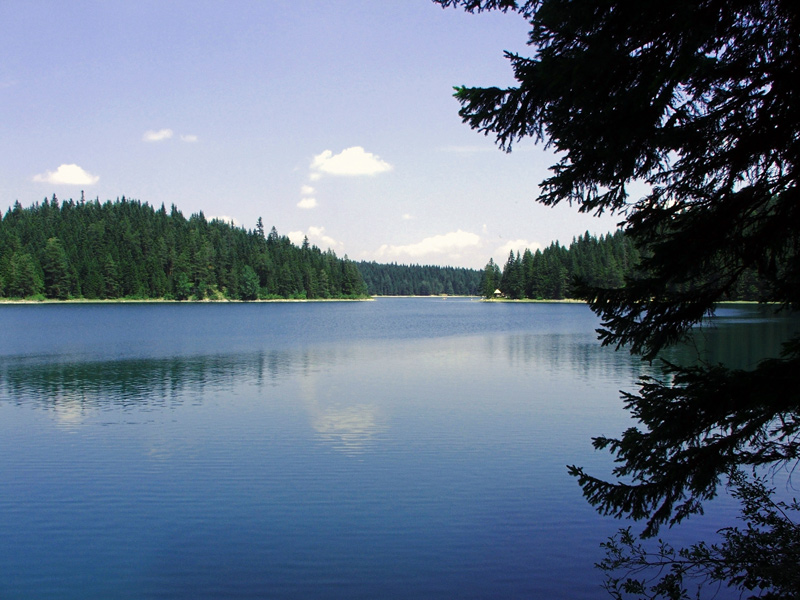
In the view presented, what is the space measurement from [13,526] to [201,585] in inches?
168

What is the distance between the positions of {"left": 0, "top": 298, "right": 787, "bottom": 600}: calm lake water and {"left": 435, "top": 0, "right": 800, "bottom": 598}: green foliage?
239 centimetres

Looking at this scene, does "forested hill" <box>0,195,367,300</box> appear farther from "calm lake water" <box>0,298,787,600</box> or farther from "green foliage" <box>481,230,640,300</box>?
"calm lake water" <box>0,298,787,600</box>

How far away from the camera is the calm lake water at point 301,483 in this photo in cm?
893

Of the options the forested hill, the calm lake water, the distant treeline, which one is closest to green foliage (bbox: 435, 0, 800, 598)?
the calm lake water

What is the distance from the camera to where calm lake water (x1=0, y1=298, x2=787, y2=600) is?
29.3 feet

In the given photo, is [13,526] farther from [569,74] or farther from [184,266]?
[184,266]

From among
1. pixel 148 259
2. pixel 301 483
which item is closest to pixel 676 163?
pixel 301 483

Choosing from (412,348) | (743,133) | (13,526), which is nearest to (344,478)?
(13,526)

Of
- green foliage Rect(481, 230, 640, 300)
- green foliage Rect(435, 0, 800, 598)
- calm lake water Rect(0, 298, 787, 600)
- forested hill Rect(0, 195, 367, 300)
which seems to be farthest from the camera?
green foliage Rect(481, 230, 640, 300)

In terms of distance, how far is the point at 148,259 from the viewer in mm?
141625

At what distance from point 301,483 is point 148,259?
5538 inches

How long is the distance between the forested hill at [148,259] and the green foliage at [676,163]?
139 m

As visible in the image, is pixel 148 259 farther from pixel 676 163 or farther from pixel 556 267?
pixel 676 163

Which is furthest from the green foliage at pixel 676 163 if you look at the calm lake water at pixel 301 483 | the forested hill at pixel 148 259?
the forested hill at pixel 148 259
